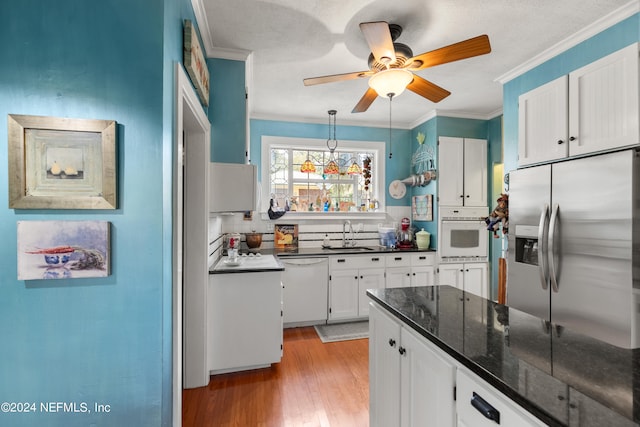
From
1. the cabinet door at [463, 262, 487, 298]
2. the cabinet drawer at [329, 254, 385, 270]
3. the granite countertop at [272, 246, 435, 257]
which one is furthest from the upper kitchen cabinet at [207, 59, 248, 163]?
the cabinet door at [463, 262, 487, 298]

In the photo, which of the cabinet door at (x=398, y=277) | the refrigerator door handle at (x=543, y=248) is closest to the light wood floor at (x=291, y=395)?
the cabinet door at (x=398, y=277)

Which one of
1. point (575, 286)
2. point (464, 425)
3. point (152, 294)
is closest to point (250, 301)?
point (152, 294)

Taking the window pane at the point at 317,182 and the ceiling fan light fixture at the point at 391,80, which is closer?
the ceiling fan light fixture at the point at 391,80

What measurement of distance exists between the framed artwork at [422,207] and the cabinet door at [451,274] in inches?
25.6

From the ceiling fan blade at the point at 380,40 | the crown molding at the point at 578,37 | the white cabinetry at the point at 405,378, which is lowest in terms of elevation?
the white cabinetry at the point at 405,378

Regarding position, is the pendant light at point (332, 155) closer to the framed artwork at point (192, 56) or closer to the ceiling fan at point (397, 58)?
the ceiling fan at point (397, 58)

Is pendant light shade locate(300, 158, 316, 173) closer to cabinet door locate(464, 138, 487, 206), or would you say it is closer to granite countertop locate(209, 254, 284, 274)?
granite countertop locate(209, 254, 284, 274)

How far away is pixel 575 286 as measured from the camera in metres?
1.89

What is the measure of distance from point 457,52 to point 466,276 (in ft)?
9.88

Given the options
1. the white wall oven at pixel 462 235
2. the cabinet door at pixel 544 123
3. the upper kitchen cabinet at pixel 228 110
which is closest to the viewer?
the cabinet door at pixel 544 123

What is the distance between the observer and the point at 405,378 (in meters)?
1.20

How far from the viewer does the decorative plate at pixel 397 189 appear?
14.6ft

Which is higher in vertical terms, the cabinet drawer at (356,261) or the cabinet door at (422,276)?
the cabinet drawer at (356,261)

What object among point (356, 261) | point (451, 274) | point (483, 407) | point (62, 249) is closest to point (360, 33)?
point (62, 249)
